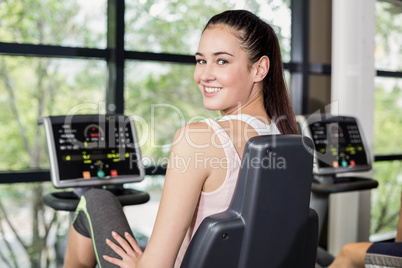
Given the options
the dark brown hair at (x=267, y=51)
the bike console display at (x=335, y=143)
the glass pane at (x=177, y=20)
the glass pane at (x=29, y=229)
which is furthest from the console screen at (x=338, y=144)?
the glass pane at (x=29, y=229)

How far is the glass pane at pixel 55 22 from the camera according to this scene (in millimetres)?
2799

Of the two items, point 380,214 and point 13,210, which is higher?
point 13,210

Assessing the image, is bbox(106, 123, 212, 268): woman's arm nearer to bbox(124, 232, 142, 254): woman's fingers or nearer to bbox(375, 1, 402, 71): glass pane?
bbox(124, 232, 142, 254): woman's fingers

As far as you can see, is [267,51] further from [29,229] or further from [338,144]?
[29,229]

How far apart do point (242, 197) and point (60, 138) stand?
114 cm

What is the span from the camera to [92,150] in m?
2.05

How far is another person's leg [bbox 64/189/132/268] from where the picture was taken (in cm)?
139

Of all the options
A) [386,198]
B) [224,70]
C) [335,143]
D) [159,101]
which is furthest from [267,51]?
[386,198]

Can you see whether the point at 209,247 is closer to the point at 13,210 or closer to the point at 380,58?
the point at 13,210

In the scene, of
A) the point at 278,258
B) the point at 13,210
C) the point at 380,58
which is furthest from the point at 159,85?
the point at 278,258

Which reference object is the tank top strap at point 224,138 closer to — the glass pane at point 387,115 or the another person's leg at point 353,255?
the another person's leg at point 353,255

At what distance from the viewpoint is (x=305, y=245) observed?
4.24 feet

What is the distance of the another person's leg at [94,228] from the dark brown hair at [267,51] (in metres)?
0.57

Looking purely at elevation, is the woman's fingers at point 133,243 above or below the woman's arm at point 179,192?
below
